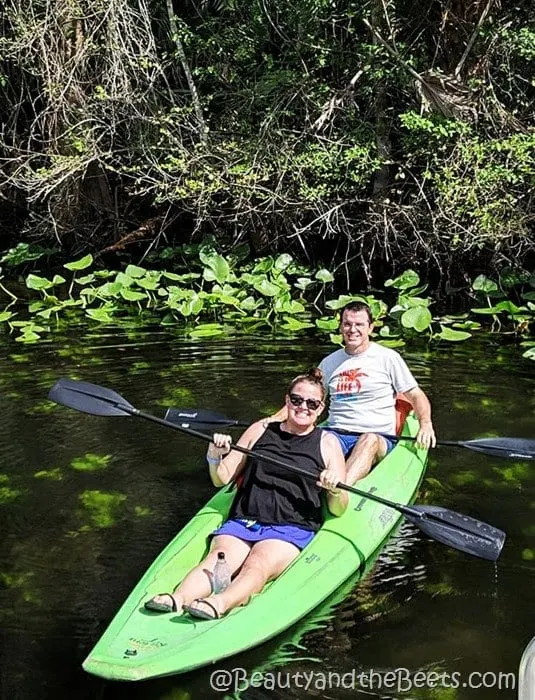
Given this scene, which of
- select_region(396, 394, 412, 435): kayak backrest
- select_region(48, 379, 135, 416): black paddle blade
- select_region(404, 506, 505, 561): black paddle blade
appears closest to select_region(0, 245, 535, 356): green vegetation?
select_region(396, 394, 412, 435): kayak backrest

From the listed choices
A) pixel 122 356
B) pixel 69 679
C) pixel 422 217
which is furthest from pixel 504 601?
pixel 422 217

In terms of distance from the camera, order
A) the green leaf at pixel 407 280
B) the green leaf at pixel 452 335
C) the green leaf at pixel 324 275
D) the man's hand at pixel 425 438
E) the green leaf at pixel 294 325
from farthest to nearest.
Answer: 1. the green leaf at pixel 324 275
2. the green leaf at pixel 407 280
3. the green leaf at pixel 294 325
4. the green leaf at pixel 452 335
5. the man's hand at pixel 425 438

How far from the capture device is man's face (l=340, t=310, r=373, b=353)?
17.1 feet

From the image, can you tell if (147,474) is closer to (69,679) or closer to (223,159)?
(69,679)

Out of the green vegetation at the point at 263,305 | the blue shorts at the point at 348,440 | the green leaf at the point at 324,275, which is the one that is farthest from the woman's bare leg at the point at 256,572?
the green leaf at the point at 324,275

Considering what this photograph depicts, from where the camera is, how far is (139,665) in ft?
10.6

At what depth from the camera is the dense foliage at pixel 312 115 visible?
8.77 metres

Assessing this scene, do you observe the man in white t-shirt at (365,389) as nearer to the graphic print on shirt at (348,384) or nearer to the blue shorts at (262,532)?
the graphic print on shirt at (348,384)

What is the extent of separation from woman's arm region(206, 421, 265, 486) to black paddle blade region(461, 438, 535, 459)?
148 cm

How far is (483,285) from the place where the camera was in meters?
9.12

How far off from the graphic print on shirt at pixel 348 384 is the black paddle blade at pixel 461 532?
1033 mm

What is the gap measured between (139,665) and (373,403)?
245cm

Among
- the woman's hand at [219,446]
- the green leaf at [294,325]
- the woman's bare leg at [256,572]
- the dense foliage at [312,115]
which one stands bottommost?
the green leaf at [294,325]

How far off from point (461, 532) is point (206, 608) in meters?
1.38
